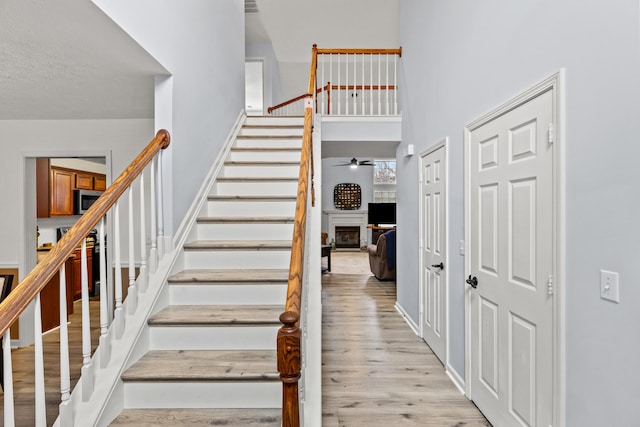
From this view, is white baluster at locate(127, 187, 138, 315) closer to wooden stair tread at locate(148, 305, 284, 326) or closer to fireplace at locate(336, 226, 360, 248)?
wooden stair tread at locate(148, 305, 284, 326)

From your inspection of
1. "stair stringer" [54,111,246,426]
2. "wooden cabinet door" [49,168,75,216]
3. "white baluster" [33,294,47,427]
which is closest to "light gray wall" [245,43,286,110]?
"wooden cabinet door" [49,168,75,216]

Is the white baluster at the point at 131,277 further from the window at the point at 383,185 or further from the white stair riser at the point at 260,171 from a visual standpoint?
the window at the point at 383,185

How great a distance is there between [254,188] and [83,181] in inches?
154

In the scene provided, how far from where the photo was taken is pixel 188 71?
2.86m

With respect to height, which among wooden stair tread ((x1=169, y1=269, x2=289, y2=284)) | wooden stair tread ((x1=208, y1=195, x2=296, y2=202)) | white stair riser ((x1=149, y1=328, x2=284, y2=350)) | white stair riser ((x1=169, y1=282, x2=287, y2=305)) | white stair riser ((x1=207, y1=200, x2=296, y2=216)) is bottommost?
white stair riser ((x1=149, y1=328, x2=284, y2=350))

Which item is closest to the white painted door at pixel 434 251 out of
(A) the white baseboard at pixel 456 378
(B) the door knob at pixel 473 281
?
(A) the white baseboard at pixel 456 378

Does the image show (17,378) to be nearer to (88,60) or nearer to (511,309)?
(88,60)

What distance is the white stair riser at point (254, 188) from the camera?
11.2 feet

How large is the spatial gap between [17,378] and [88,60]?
8.82 ft

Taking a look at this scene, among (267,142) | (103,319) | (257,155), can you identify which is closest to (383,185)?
(267,142)

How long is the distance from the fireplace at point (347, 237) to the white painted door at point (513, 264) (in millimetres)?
9527

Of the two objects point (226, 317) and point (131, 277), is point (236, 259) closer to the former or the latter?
point (226, 317)

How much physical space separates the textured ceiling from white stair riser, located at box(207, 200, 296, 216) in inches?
41.4

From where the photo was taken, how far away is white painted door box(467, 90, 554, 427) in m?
1.76
